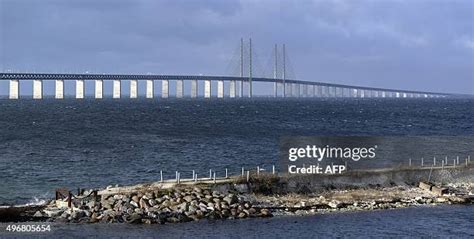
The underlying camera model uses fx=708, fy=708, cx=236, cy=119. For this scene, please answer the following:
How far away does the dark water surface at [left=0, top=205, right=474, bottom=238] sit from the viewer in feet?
84.3

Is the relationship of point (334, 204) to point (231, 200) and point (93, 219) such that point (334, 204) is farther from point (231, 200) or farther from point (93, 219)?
point (93, 219)

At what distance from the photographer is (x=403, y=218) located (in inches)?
1153

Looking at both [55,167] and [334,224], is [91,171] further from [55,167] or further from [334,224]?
[334,224]

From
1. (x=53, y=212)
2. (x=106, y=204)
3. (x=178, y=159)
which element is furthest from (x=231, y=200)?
(x=178, y=159)

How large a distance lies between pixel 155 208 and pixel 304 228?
243 inches

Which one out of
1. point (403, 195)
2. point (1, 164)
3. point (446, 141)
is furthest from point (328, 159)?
point (446, 141)

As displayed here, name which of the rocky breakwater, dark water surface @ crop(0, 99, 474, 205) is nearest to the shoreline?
the rocky breakwater

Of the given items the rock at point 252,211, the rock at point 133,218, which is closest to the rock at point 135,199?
the rock at point 133,218

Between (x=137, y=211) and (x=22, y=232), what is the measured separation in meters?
4.70

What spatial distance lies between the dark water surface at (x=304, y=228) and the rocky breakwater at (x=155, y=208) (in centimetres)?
63

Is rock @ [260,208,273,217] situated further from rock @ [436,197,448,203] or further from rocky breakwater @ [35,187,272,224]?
rock @ [436,197,448,203]

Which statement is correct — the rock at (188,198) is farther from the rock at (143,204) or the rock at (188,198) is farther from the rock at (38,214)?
the rock at (38,214)

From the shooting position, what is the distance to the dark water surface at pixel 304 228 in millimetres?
25688

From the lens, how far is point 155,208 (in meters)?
28.7
